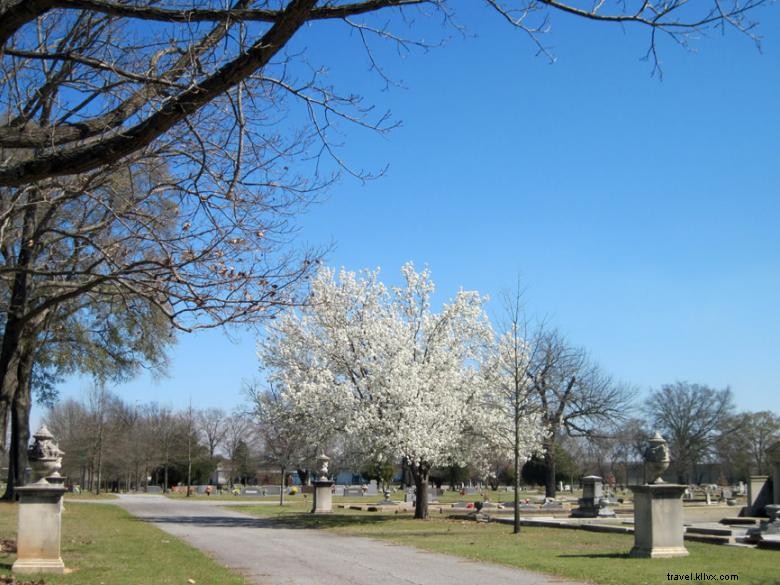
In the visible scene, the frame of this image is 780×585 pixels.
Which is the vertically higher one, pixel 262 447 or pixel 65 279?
pixel 65 279

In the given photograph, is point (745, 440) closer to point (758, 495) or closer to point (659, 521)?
point (758, 495)

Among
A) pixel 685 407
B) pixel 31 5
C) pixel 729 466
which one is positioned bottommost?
pixel 729 466

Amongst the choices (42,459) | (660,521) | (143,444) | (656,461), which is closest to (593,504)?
(656,461)

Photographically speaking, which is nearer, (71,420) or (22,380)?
(22,380)

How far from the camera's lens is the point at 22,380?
29500mm

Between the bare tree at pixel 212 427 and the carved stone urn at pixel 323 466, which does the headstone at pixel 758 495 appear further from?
the bare tree at pixel 212 427

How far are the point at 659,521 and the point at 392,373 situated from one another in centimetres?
1418

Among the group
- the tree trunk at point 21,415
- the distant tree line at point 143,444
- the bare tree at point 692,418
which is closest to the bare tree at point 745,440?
the bare tree at point 692,418

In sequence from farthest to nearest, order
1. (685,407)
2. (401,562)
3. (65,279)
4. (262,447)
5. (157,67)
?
(262,447) < (685,407) < (65,279) < (401,562) < (157,67)

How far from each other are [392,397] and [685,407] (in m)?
54.3

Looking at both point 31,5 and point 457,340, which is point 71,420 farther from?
point 31,5

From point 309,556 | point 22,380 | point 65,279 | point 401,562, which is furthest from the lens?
point 22,380

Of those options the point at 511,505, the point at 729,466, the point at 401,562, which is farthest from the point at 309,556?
the point at 729,466

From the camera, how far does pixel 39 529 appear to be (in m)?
12.8
